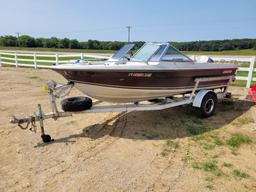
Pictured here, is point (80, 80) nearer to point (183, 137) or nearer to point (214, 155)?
point (183, 137)

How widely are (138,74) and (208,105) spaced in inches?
89.4

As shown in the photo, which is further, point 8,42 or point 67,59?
point 8,42

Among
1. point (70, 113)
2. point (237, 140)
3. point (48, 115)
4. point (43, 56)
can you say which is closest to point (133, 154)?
point (70, 113)

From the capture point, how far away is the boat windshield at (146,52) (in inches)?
209

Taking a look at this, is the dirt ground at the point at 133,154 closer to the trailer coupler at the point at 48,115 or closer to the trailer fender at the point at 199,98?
the trailer coupler at the point at 48,115

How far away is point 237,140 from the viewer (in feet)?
14.9

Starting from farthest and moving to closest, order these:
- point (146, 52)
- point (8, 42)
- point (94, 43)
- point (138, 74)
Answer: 1. point (8, 42)
2. point (94, 43)
3. point (146, 52)
4. point (138, 74)

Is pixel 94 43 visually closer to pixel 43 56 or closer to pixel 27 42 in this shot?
pixel 27 42

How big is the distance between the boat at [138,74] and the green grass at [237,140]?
159 cm

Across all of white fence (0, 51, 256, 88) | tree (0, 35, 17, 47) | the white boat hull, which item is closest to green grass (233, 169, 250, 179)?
the white boat hull

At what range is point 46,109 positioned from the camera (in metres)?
6.49

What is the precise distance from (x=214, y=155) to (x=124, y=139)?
63.0 inches

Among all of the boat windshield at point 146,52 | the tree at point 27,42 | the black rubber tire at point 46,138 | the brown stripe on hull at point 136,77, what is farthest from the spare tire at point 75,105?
the tree at point 27,42

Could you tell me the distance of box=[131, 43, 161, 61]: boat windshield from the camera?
17.5 feet
